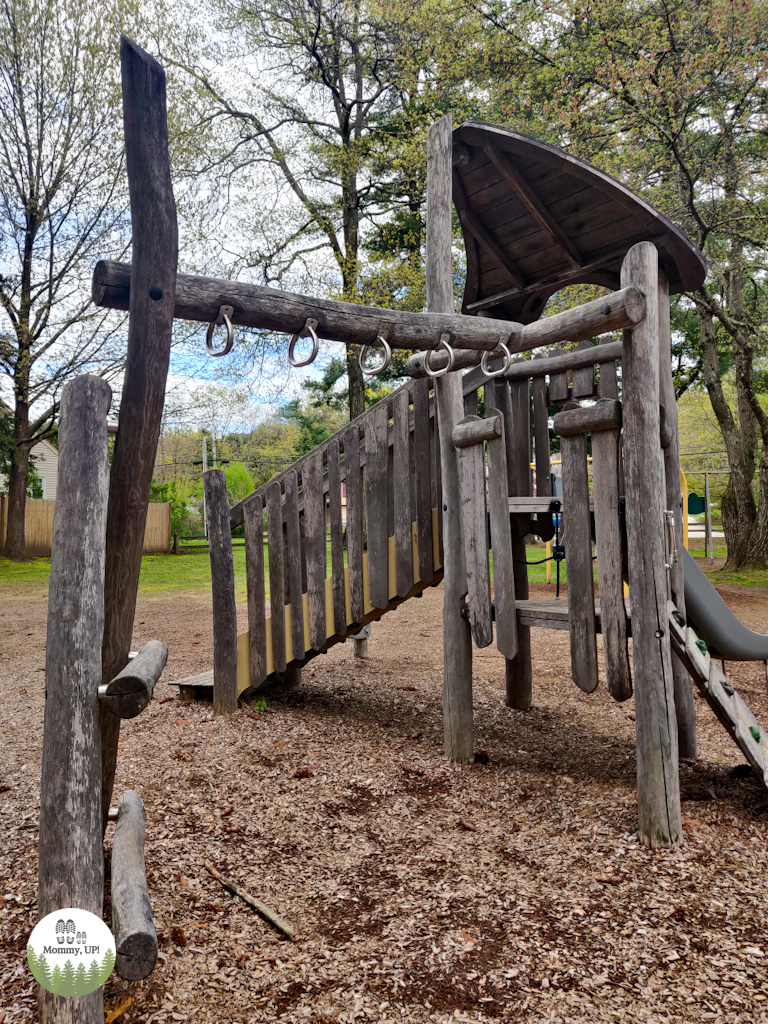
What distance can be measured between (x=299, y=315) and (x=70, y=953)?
2093 mm

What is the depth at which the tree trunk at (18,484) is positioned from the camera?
16.7 m

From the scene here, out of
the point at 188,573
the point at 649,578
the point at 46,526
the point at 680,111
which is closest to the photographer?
the point at 649,578

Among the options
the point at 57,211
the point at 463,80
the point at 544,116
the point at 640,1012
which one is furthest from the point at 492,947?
the point at 57,211

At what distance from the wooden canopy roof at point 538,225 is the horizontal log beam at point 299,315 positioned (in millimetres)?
1075

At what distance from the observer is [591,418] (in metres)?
3.07

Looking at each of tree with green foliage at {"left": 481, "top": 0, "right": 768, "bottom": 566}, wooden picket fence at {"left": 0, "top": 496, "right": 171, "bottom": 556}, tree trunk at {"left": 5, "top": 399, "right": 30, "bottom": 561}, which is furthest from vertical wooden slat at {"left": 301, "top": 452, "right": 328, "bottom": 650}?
tree trunk at {"left": 5, "top": 399, "right": 30, "bottom": 561}

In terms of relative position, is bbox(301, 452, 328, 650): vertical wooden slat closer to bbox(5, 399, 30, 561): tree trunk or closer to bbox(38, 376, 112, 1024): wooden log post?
bbox(38, 376, 112, 1024): wooden log post

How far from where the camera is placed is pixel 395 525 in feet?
14.5

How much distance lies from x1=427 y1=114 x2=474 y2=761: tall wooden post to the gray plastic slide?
117 cm

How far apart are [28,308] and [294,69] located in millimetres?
8368

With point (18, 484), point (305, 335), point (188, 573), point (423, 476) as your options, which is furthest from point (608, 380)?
point (18, 484)

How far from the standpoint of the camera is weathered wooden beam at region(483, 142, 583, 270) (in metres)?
3.85

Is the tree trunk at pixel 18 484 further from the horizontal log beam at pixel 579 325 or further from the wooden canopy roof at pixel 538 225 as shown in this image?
the horizontal log beam at pixel 579 325

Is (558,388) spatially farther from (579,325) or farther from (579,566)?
(579,566)
